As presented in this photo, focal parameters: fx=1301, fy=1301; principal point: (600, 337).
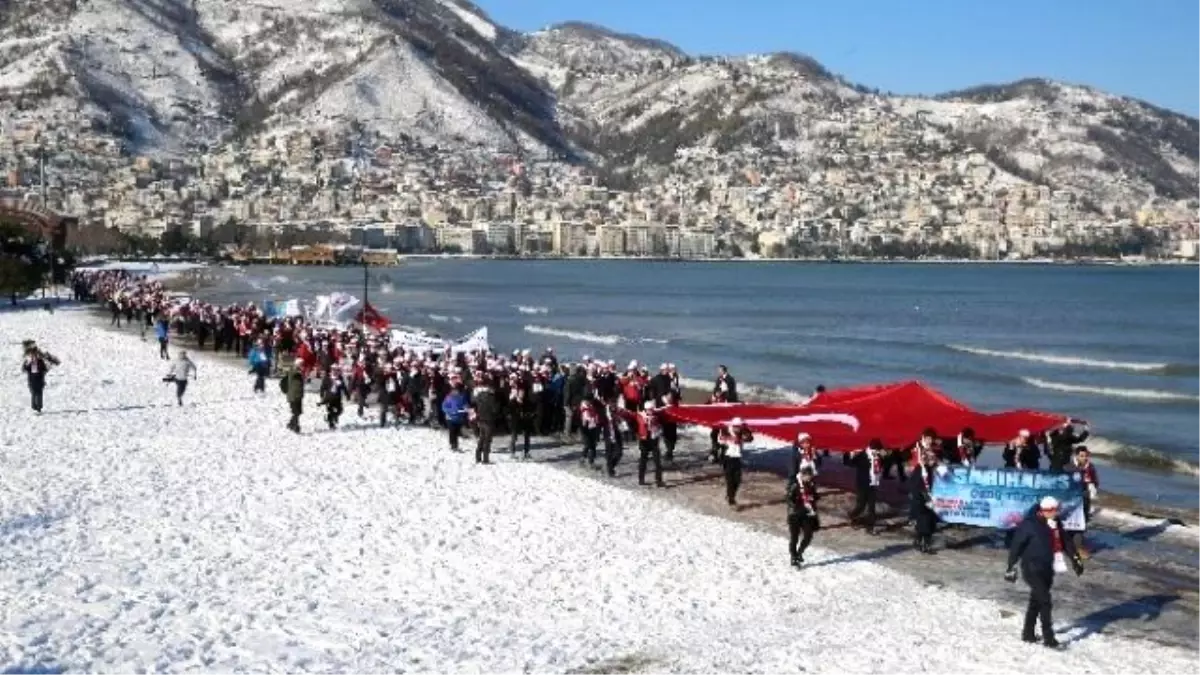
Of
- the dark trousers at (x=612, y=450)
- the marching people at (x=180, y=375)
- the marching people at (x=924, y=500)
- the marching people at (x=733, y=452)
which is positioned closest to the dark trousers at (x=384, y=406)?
the marching people at (x=180, y=375)

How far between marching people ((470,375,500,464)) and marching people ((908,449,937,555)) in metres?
6.37

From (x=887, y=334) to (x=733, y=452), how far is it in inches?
1765

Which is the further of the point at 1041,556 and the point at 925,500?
the point at 925,500

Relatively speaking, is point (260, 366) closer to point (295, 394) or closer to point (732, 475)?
point (295, 394)

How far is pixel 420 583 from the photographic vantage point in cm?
1188

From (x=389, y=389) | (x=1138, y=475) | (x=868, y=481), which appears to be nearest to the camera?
(x=868, y=481)

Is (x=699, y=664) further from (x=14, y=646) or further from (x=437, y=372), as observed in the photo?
(x=437, y=372)

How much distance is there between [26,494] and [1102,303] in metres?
91.0

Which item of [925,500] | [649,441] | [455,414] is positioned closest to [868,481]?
[925,500]

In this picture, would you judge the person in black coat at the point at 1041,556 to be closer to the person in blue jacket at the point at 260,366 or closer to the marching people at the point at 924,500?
the marching people at the point at 924,500

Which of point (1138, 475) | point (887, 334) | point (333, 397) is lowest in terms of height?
point (887, 334)

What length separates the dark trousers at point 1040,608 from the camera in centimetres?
1037

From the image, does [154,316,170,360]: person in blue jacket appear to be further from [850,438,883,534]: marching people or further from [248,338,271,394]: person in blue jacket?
[850,438,883,534]: marching people

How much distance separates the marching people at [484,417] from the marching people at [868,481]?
532cm
